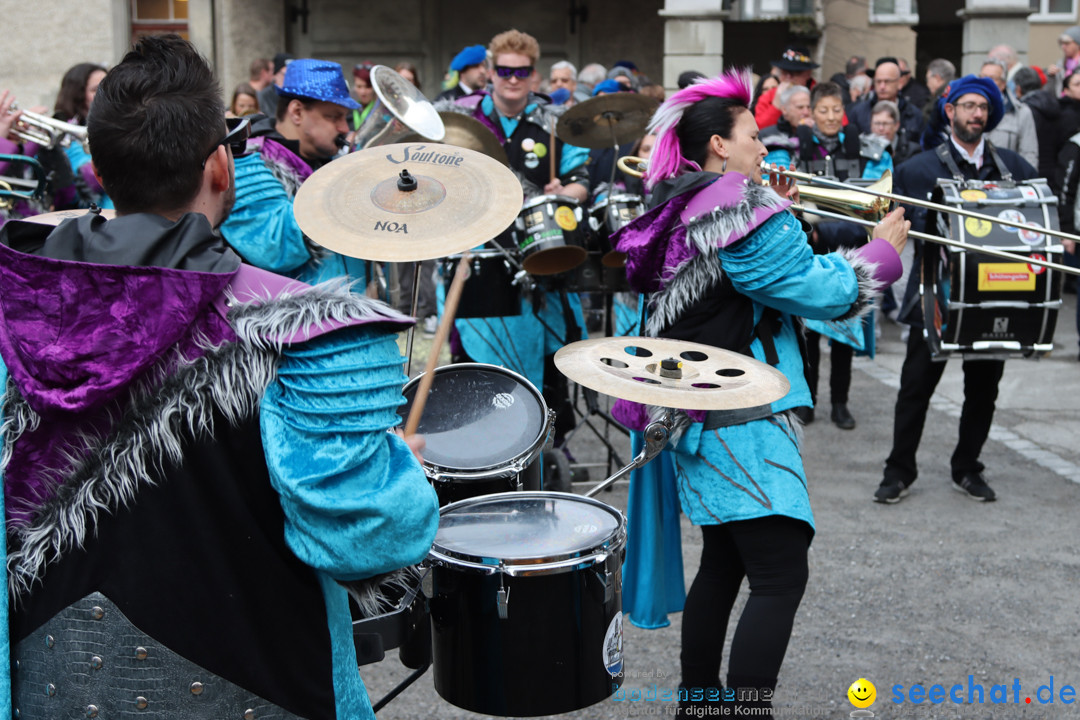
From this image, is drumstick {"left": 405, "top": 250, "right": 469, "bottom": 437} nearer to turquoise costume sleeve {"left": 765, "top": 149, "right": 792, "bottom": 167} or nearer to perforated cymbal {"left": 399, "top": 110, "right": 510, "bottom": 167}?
perforated cymbal {"left": 399, "top": 110, "right": 510, "bottom": 167}

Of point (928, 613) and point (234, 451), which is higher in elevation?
point (234, 451)

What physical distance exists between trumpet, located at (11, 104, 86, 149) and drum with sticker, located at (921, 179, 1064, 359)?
13.5 ft

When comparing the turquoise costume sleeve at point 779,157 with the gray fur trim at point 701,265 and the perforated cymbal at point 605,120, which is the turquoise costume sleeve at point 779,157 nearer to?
the perforated cymbal at point 605,120

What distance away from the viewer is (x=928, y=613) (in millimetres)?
4152

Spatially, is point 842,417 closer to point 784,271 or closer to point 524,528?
point 784,271

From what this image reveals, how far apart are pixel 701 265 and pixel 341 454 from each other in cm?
164

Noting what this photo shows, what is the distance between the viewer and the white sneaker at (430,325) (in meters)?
9.34

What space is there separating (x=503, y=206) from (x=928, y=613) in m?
2.72

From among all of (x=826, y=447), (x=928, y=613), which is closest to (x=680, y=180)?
(x=928, y=613)

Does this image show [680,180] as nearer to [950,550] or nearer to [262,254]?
[262,254]

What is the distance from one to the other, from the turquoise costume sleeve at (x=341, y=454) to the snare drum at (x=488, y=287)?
3755mm

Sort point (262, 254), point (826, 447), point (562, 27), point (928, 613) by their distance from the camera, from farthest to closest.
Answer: point (562, 27) → point (826, 447) → point (928, 613) → point (262, 254)

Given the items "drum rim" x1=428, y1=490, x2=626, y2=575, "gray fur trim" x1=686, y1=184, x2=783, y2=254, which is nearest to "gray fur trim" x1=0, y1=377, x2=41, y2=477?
"drum rim" x1=428, y1=490, x2=626, y2=575

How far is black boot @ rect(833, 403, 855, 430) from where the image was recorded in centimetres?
686
